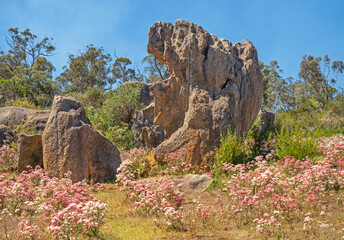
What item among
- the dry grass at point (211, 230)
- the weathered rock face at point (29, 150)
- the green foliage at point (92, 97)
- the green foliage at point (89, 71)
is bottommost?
the dry grass at point (211, 230)

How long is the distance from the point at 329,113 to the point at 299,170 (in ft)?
42.7

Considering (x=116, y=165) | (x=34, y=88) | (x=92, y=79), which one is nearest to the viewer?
(x=116, y=165)

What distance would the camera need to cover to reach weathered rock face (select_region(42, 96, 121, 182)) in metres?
7.99

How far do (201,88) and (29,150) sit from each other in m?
5.76

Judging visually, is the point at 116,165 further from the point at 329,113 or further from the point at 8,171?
the point at 329,113

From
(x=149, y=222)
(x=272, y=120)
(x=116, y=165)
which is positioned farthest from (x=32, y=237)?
(x=272, y=120)

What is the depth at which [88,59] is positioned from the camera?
39625 mm

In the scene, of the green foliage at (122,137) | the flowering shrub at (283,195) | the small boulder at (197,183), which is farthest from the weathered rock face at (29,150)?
the flowering shrub at (283,195)

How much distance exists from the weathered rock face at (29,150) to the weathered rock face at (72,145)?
0.75 m

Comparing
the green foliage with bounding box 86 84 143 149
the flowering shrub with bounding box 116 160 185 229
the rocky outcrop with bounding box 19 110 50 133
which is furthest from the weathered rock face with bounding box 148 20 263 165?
the green foliage with bounding box 86 84 143 149

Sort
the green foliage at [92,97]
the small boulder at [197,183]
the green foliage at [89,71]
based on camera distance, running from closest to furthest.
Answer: the small boulder at [197,183] → the green foliage at [92,97] → the green foliage at [89,71]

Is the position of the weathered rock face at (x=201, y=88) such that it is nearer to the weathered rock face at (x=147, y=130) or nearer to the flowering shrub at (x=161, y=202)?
the weathered rock face at (x=147, y=130)

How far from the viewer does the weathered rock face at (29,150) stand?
8781 mm

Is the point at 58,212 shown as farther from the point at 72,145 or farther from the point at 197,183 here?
the point at 72,145
